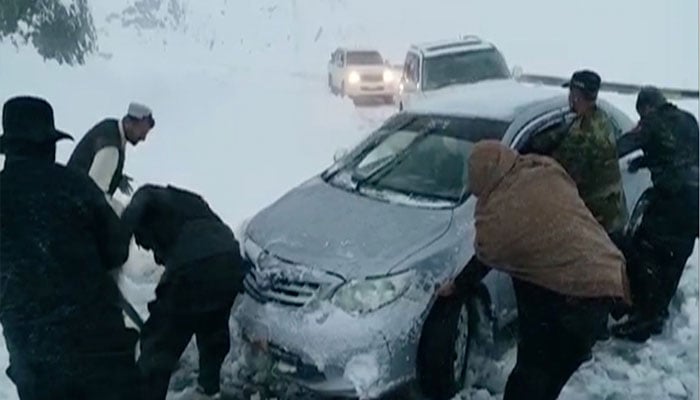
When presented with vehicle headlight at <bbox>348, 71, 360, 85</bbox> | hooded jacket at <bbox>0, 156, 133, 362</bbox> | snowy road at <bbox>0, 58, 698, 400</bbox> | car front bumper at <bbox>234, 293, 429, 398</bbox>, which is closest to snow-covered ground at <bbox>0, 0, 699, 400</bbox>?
snowy road at <bbox>0, 58, 698, 400</bbox>

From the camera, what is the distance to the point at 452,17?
2881 mm

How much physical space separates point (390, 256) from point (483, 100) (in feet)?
2.26

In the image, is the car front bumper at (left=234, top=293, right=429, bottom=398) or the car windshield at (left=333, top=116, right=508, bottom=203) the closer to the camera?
the car front bumper at (left=234, top=293, right=429, bottom=398)

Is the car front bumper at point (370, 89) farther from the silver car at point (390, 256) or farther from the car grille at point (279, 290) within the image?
the car grille at point (279, 290)

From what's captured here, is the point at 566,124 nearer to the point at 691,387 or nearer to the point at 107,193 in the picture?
the point at 691,387

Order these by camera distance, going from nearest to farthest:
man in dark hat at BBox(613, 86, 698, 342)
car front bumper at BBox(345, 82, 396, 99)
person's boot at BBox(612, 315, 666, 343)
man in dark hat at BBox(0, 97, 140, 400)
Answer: man in dark hat at BBox(0, 97, 140, 400), car front bumper at BBox(345, 82, 396, 99), man in dark hat at BBox(613, 86, 698, 342), person's boot at BBox(612, 315, 666, 343)

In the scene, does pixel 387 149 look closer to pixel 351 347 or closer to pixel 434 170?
pixel 434 170

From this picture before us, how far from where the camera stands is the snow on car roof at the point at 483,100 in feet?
9.63

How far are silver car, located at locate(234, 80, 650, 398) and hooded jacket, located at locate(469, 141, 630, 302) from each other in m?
0.34

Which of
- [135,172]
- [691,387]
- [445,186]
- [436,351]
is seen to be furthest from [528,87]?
[135,172]

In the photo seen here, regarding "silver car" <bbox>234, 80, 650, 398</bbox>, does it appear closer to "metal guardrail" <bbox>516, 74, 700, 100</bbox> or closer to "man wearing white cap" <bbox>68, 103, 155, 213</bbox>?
"metal guardrail" <bbox>516, 74, 700, 100</bbox>

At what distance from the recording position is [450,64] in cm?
287

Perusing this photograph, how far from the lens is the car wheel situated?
2736 mm

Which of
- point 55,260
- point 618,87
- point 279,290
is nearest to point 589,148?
point 618,87
